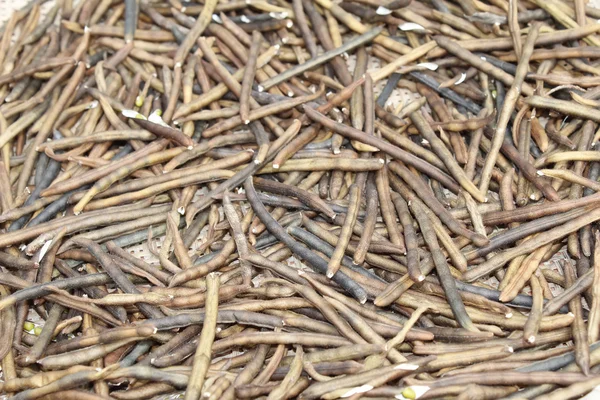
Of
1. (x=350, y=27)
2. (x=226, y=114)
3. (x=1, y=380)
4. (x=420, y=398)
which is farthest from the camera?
(x=350, y=27)

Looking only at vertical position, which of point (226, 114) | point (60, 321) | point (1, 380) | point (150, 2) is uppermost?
point (150, 2)

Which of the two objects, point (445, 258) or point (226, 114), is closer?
point (445, 258)

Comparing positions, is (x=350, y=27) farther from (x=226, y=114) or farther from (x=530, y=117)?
(x=530, y=117)

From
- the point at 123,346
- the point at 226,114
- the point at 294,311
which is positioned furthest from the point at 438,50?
the point at 123,346

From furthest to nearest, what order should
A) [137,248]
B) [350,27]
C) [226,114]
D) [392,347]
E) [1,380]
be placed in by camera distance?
[350,27], [226,114], [137,248], [1,380], [392,347]

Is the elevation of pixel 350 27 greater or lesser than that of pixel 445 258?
greater

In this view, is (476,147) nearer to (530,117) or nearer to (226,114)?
(530,117)
